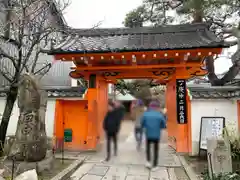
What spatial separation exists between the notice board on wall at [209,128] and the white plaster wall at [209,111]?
10.3 inches

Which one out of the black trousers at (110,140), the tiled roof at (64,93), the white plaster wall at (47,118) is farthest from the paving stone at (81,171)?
the black trousers at (110,140)

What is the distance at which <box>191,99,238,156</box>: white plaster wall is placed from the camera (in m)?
7.53

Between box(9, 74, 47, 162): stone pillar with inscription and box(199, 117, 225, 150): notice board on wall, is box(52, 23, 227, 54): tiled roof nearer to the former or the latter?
box(9, 74, 47, 162): stone pillar with inscription

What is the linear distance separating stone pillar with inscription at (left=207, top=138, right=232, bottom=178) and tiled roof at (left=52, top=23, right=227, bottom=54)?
6.77ft

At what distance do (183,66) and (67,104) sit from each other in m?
6.33

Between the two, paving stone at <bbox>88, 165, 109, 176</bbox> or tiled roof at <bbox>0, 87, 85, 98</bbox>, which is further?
tiled roof at <bbox>0, 87, 85, 98</bbox>

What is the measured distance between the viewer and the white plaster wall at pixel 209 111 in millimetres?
7533

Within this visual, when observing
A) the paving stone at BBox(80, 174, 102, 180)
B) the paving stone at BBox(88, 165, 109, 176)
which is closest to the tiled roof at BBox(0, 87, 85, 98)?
the paving stone at BBox(88, 165, 109, 176)

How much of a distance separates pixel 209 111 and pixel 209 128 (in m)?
0.62

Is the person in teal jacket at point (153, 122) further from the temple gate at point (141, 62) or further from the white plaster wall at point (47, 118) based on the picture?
the white plaster wall at point (47, 118)

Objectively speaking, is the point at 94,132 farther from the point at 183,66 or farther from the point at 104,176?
the point at 104,176

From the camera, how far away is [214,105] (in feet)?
25.3

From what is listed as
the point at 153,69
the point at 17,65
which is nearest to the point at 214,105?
the point at 17,65

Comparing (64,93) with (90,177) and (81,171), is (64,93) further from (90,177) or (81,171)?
(90,177)
